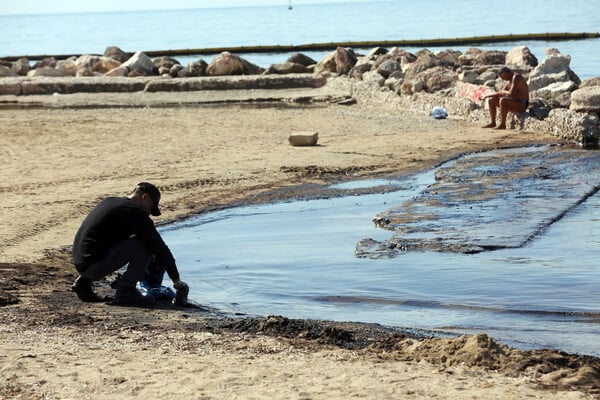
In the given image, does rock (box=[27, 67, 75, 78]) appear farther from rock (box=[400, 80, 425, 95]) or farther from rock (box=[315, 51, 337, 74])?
rock (box=[400, 80, 425, 95])

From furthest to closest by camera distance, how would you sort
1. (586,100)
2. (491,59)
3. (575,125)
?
(491,59)
(586,100)
(575,125)

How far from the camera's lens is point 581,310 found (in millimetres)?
Result: 8352

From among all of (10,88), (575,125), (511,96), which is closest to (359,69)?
(10,88)

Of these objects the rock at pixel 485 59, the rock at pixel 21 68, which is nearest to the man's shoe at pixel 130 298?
the rock at pixel 485 59

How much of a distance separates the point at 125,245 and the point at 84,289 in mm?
503

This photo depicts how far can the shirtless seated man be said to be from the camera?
1842 cm

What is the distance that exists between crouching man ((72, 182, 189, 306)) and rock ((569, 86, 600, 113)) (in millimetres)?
11285

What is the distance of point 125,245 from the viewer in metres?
8.27

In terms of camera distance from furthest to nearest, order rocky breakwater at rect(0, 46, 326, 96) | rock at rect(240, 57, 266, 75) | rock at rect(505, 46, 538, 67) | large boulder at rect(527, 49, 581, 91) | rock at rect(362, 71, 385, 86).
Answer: rock at rect(240, 57, 266, 75)
rocky breakwater at rect(0, 46, 326, 96)
rock at rect(505, 46, 538, 67)
rock at rect(362, 71, 385, 86)
large boulder at rect(527, 49, 581, 91)

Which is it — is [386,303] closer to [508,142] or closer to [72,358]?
[72,358]

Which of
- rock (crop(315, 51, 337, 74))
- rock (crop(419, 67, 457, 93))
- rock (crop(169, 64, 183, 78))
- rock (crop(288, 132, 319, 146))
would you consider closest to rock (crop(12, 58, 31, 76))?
rock (crop(169, 64, 183, 78))

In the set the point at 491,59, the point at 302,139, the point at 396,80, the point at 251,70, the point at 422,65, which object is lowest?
the point at 302,139

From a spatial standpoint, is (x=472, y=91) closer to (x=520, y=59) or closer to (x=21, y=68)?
(x=520, y=59)

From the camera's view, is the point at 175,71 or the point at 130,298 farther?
the point at 175,71
